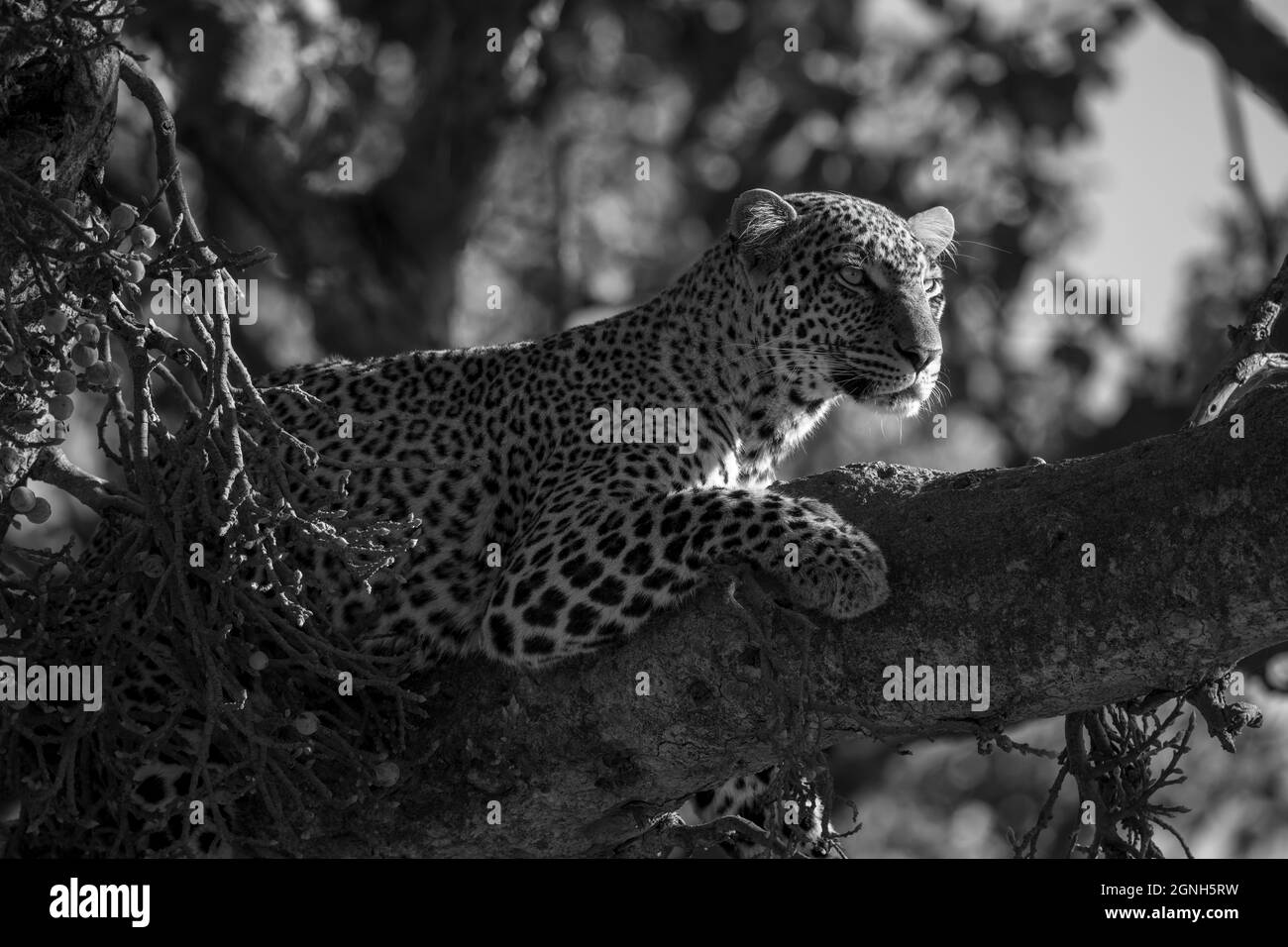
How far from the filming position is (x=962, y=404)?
59.0ft

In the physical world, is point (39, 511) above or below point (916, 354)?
below

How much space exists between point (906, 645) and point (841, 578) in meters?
0.34

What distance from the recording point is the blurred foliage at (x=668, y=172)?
14.6 meters

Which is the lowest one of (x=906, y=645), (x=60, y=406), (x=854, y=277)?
(x=906, y=645)

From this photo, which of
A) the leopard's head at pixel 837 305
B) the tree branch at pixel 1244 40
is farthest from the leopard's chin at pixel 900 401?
the tree branch at pixel 1244 40

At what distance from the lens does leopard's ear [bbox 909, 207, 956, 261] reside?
9965mm

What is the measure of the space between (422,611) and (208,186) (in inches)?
315

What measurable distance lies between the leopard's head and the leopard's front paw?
7.20 ft

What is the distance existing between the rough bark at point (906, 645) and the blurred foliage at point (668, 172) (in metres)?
5.07

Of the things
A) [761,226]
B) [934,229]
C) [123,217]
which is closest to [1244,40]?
[934,229]

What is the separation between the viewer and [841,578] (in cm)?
661

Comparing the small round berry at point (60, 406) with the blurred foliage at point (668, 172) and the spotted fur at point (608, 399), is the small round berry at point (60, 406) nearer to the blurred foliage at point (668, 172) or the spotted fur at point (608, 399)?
the spotted fur at point (608, 399)

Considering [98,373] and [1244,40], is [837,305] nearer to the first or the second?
[98,373]
